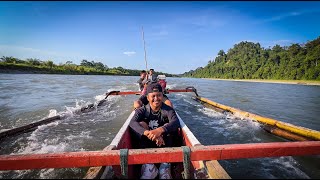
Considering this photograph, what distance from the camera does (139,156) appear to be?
106 inches

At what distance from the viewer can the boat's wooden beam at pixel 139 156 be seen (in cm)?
259

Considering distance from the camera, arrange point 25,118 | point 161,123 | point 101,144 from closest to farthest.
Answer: point 161,123 → point 101,144 → point 25,118

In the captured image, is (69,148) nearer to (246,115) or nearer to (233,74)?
(246,115)

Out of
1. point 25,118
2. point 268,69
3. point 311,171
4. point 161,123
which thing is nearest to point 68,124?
point 25,118

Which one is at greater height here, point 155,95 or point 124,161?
point 155,95

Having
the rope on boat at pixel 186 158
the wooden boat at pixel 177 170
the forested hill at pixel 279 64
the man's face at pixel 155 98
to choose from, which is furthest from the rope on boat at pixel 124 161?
the forested hill at pixel 279 64

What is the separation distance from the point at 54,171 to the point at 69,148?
5.12 ft

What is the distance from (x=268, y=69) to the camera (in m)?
75.2

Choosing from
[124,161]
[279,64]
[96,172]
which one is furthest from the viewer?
[279,64]

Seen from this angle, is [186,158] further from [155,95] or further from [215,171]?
[155,95]

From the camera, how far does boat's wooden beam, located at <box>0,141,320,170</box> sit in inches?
102

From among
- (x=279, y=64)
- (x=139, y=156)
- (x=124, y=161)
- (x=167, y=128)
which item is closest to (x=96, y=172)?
(x=124, y=161)

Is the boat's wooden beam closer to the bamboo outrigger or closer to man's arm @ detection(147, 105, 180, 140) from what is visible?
the bamboo outrigger

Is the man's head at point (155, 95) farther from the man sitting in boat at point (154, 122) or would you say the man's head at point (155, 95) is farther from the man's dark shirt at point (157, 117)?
the man's dark shirt at point (157, 117)
